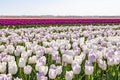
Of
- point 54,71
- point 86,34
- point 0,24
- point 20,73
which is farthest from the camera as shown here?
point 0,24

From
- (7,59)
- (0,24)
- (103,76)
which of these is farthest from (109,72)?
(0,24)

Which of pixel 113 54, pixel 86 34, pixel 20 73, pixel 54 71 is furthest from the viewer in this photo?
pixel 86 34

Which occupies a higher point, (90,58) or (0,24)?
(90,58)

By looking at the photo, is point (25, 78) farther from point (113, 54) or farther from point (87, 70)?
A: point (113, 54)

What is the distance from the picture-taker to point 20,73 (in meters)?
4.92

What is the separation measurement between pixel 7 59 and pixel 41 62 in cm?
68

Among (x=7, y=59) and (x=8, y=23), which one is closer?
(x=7, y=59)

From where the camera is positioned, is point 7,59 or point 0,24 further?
point 0,24

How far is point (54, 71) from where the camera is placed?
4.09 meters

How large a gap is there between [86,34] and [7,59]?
703 cm

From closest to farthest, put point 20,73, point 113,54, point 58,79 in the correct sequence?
point 58,79
point 20,73
point 113,54

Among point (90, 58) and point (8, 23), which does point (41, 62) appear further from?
point (8, 23)

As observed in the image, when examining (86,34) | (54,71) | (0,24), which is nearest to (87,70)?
(54,71)

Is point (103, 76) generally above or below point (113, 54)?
below
